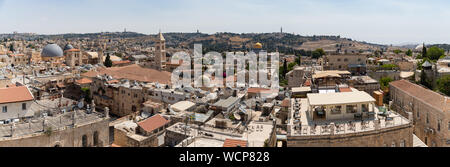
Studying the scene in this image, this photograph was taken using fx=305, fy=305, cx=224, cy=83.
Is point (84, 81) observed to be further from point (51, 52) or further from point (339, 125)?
point (51, 52)

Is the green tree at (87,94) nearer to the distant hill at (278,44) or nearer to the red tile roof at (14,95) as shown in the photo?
the red tile roof at (14,95)

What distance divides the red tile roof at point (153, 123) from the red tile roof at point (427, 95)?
10021 millimetres

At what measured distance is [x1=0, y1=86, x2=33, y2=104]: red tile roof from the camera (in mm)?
11195

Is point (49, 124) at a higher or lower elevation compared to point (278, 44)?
lower

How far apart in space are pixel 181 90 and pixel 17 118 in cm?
812

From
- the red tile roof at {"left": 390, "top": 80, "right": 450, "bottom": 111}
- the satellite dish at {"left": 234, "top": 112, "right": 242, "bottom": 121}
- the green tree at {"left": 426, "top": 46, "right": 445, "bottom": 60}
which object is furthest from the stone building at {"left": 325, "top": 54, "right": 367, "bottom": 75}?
the green tree at {"left": 426, "top": 46, "right": 445, "bottom": 60}

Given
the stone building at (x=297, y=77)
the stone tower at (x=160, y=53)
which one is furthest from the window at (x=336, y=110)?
the stone tower at (x=160, y=53)

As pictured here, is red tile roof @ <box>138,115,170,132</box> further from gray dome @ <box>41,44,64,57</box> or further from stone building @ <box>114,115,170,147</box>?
gray dome @ <box>41,44,64,57</box>

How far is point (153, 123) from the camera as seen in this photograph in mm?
11242

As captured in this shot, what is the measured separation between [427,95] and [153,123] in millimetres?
11112

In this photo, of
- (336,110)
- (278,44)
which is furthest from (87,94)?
(278,44)

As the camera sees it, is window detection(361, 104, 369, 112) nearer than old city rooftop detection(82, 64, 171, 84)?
Yes

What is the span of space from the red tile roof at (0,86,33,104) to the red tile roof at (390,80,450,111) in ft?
50.2

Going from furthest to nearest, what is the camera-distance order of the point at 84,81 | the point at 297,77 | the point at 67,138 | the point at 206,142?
the point at 84,81, the point at 297,77, the point at 67,138, the point at 206,142
